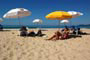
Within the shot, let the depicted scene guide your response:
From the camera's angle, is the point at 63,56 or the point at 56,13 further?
the point at 56,13

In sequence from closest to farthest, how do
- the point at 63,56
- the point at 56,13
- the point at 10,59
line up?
the point at 10,59 → the point at 63,56 → the point at 56,13

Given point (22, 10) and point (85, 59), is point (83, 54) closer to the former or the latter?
point (85, 59)

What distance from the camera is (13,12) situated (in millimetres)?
10195

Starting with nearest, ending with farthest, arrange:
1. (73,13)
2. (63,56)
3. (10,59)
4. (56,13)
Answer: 1. (10,59)
2. (63,56)
3. (56,13)
4. (73,13)

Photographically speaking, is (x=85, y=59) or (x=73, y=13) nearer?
(x=85, y=59)

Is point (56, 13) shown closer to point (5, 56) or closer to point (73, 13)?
point (73, 13)

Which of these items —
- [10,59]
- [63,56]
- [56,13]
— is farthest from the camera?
[56,13]

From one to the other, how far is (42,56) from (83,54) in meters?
1.57

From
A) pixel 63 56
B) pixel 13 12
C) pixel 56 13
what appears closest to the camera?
pixel 63 56

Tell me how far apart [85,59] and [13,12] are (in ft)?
23.1

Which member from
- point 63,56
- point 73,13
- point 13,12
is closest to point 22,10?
point 13,12

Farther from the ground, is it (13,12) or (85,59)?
(13,12)

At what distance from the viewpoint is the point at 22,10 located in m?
10.3

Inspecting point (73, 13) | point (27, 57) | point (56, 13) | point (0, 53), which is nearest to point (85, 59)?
point (27, 57)
